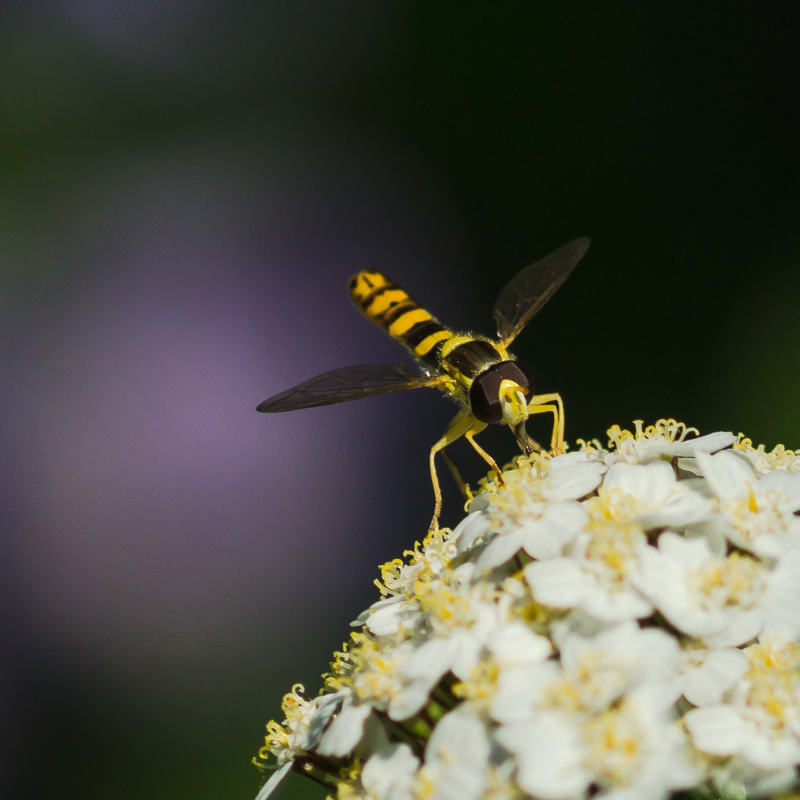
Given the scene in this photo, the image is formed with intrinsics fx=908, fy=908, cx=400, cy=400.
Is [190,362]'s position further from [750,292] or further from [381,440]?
[750,292]

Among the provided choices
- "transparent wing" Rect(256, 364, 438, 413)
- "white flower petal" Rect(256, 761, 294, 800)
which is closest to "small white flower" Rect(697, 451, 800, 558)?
"white flower petal" Rect(256, 761, 294, 800)

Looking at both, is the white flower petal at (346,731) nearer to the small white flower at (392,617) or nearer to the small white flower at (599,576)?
the small white flower at (392,617)

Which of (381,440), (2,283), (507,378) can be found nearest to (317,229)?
(381,440)

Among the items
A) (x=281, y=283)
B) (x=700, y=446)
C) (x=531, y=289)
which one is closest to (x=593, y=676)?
(x=700, y=446)

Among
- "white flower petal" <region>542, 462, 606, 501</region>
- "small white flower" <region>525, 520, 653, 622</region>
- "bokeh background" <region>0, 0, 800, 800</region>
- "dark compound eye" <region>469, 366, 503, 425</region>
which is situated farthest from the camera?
"bokeh background" <region>0, 0, 800, 800</region>

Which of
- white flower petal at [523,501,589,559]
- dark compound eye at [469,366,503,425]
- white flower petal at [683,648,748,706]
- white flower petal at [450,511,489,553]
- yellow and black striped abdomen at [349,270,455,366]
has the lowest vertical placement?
white flower petal at [683,648,748,706]

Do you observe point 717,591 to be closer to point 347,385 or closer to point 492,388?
point 492,388

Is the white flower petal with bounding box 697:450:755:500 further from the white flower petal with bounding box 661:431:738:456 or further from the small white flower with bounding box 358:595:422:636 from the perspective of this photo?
the small white flower with bounding box 358:595:422:636
